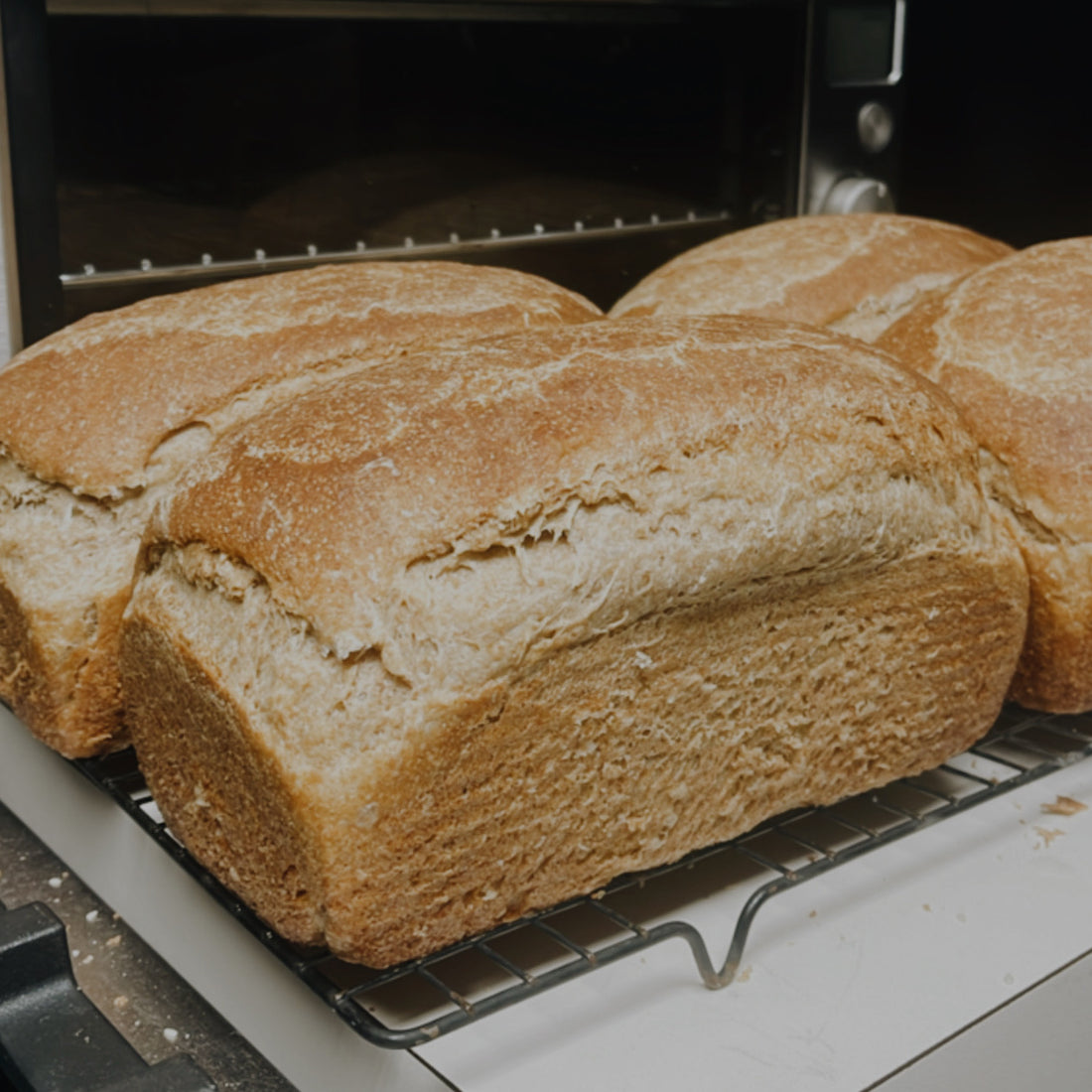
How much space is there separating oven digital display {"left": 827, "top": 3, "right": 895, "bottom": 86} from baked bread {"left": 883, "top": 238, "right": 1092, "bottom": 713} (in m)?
0.78

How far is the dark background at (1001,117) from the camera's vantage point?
1831mm

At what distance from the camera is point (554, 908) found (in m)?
0.92

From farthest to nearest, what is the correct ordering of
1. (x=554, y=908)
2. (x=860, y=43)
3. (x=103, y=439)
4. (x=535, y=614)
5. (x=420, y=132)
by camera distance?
1. (x=860, y=43)
2. (x=420, y=132)
3. (x=103, y=439)
4. (x=554, y=908)
5. (x=535, y=614)

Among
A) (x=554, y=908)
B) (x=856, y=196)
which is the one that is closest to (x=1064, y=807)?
(x=554, y=908)

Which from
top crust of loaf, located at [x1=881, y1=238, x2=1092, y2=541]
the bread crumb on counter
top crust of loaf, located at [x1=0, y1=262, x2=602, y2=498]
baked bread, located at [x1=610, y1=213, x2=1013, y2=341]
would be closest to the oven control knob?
baked bread, located at [x1=610, y1=213, x2=1013, y2=341]

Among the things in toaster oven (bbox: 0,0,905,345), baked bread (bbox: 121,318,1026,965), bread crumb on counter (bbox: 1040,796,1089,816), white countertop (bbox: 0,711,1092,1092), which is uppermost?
toaster oven (bbox: 0,0,905,345)

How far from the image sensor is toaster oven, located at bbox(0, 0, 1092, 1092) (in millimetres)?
820

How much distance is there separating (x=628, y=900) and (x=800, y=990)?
0.16 m

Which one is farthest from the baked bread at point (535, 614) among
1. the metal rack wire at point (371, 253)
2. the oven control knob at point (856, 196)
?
the oven control knob at point (856, 196)

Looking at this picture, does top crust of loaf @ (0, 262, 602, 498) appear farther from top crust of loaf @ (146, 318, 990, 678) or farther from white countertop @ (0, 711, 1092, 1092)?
white countertop @ (0, 711, 1092, 1092)

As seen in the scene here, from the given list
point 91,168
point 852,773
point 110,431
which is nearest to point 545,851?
point 852,773

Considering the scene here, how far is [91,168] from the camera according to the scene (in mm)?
1390

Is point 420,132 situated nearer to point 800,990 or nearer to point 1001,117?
point 1001,117

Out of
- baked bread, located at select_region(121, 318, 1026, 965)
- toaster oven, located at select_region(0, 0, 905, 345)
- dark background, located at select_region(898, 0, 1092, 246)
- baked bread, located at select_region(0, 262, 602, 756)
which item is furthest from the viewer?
dark background, located at select_region(898, 0, 1092, 246)
